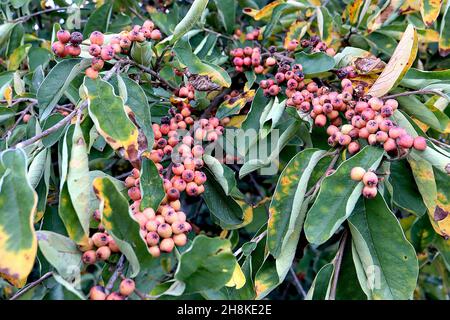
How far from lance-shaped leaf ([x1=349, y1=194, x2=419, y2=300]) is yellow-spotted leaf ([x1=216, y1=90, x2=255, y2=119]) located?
17.0 inches

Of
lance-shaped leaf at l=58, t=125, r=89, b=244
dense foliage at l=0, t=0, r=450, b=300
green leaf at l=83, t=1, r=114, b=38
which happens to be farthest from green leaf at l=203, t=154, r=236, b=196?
green leaf at l=83, t=1, r=114, b=38

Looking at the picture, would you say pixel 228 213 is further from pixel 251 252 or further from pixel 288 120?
pixel 288 120

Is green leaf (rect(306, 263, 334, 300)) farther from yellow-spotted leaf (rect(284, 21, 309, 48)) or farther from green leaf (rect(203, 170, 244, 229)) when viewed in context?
yellow-spotted leaf (rect(284, 21, 309, 48))

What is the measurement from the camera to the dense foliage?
946 mm

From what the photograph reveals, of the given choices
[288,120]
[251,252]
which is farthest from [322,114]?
[251,252]

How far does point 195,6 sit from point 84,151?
1.54ft

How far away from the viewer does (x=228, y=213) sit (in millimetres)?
1318

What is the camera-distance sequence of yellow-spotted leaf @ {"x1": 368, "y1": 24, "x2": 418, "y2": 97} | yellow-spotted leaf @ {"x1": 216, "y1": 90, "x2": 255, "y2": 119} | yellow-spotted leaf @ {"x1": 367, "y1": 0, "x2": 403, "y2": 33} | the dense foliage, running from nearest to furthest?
the dense foliage
yellow-spotted leaf @ {"x1": 368, "y1": 24, "x2": 418, "y2": 97}
yellow-spotted leaf @ {"x1": 216, "y1": 90, "x2": 255, "y2": 119}
yellow-spotted leaf @ {"x1": 367, "y1": 0, "x2": 403, "y2": 33}

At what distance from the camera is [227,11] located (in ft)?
5.49

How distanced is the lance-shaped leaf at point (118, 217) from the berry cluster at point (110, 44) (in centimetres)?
30

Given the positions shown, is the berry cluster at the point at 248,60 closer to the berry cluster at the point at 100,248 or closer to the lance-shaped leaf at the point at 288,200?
the lance-shaped leaf at the point at 288,200

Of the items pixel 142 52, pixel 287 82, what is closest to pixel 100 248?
pixel 142 52

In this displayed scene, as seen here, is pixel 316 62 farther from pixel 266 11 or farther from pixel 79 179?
pixel 79 179
